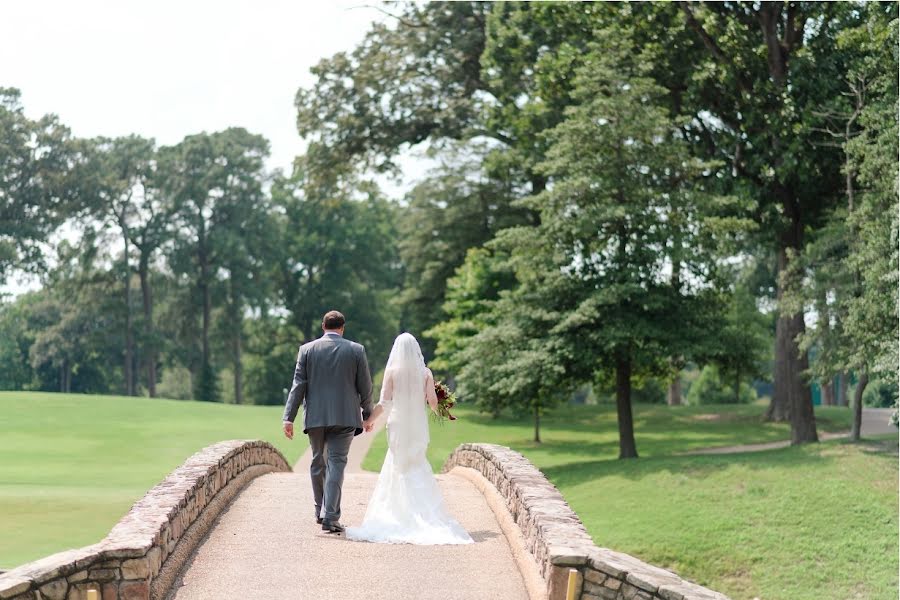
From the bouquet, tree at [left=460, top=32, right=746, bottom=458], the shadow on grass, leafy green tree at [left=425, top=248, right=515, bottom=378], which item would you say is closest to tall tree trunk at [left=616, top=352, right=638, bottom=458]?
tree at [left=460, top=32, right=746, bottom=458]

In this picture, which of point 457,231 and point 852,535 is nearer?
point 852,535

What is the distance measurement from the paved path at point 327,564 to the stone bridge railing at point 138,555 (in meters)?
0.21

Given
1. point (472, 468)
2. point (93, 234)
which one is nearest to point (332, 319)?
point (472, 468)

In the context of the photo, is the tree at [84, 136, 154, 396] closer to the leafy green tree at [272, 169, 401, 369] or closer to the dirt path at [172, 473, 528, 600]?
the leafy green tree at [272, 169, 401, 369]

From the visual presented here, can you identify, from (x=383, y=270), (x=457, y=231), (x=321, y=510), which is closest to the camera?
(x=321, y=510)

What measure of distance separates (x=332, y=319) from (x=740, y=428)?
31.7 meters

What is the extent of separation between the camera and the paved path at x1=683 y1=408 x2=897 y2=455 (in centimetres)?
3400

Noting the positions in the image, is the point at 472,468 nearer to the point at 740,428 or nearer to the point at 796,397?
the point at 796,397

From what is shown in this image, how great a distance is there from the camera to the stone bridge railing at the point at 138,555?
790cm

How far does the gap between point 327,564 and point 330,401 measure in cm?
186

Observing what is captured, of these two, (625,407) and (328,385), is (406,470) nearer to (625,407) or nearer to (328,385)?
(328,385)

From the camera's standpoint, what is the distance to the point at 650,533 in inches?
854

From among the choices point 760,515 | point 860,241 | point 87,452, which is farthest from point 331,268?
point 760,515

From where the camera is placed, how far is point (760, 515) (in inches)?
861
